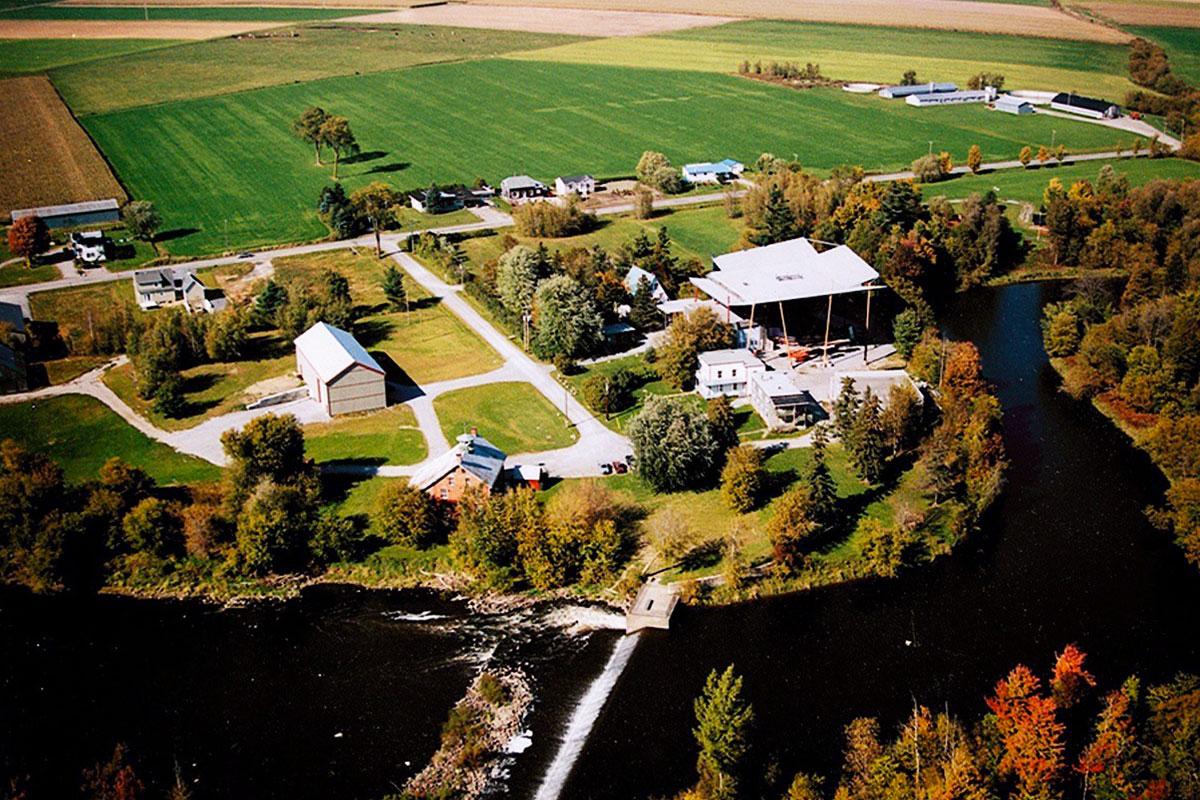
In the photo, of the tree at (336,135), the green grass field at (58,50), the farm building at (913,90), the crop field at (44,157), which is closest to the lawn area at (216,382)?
the crop field at (44,157)

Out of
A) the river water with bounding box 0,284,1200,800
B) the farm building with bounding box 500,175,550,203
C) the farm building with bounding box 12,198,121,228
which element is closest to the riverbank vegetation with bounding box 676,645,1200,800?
the river water with bounding box 0,284,1200,800

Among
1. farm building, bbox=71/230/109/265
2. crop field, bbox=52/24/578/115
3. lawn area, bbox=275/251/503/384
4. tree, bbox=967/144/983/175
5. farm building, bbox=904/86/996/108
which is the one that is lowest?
lawn area, bbox=275/251/503/384

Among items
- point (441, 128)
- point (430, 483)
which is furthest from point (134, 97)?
point (430, 483)

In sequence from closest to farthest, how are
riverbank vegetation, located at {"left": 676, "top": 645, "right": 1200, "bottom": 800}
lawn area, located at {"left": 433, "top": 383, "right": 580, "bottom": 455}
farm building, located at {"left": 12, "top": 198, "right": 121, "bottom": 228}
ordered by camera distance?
riverbank vegetation, located at {"left": 676, "top": 645, "right": 1200, "bottom": 800} < lawn area, located at {"left": 433, "top": 383, "right": 580, "bottom": 455} < farm building, located at {"left": 12, "top": 198, "right": 121, "bottom": 228}

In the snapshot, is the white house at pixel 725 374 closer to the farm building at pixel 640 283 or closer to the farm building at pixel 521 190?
the farm building at pixel 640 283

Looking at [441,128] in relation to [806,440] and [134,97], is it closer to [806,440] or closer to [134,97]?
[134,97]

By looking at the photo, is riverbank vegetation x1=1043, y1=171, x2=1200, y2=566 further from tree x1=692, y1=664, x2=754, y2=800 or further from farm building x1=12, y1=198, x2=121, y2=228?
farm building x1=12, y1=198, x2=121, y2=228
